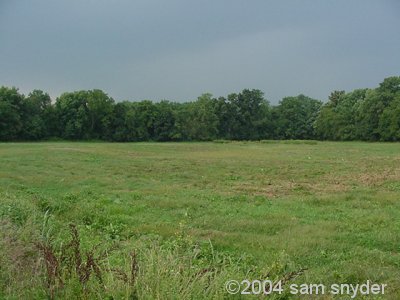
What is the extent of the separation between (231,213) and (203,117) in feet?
233

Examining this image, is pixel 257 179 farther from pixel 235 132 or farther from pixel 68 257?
pixel 235 132

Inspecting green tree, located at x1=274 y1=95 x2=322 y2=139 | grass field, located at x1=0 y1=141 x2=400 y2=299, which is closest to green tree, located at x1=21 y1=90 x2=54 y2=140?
green tree, located at x1=274 y1=95 x2=322 y2=139

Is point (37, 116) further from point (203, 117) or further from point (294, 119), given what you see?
point (294, 119)

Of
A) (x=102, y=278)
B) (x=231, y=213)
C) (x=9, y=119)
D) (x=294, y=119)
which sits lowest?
(x=231, y=213)

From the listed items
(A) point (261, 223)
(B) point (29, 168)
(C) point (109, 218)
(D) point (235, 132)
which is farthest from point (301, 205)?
(D) point (235, 132)

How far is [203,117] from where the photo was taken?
80938 mm

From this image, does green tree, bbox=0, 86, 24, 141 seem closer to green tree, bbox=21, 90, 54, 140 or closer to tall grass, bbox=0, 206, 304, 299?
green tree, bbox=21, 90, 54, 140

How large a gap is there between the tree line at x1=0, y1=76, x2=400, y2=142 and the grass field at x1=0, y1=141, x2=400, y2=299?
55.0 meters

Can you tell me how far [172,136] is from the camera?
78812 millimetres

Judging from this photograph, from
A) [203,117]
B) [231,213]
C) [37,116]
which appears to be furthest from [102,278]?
[203,117]

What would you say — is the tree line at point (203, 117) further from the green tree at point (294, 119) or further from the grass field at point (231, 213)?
the grass field at point (231, 213)

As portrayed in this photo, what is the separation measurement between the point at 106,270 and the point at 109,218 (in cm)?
506

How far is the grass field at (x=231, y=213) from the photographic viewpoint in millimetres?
6546

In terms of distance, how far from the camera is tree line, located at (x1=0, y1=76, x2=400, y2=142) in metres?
69.5
